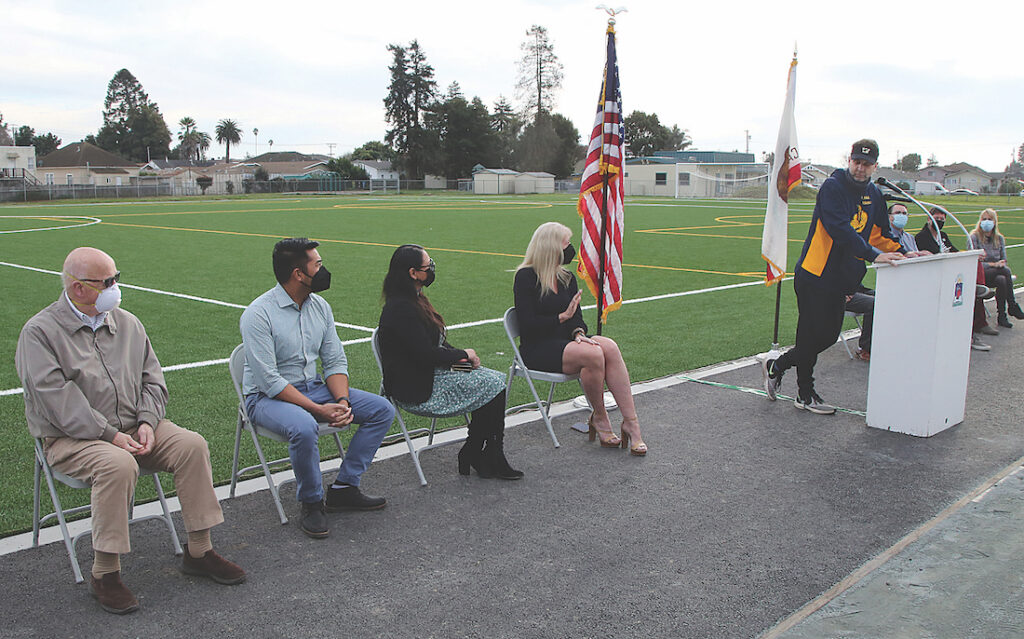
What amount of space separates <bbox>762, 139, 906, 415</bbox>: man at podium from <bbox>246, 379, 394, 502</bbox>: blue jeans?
346 centimetres

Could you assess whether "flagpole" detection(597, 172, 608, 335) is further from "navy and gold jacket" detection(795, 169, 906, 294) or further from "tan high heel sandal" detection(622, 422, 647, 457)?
"navy and gold jacket" detection(795, 169, 906, 294)

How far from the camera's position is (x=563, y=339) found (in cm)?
601

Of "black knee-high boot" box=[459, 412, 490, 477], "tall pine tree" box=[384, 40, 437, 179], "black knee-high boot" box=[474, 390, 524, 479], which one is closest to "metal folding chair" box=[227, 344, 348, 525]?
"black knee-high boot" box=[459, 412, 490, 477]

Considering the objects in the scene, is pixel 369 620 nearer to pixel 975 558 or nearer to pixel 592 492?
pixel 592 492

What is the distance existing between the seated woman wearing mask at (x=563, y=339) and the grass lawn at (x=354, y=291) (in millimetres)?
1289

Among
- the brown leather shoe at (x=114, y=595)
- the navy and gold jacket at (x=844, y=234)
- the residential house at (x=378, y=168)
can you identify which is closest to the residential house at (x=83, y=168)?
the residential house at (x=378, y=168)

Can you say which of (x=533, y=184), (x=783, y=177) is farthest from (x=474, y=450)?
(x=533, y=184)

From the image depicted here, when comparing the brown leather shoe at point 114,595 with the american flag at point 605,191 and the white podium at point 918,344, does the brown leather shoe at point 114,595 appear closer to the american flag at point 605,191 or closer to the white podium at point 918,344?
the american flag at point 605,191

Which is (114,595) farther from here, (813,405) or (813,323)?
(813,405)

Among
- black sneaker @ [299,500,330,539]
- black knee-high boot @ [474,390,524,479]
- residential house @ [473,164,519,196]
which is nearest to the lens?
black sneaker @ [299,500,330,539]

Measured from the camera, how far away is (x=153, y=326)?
1028 cm

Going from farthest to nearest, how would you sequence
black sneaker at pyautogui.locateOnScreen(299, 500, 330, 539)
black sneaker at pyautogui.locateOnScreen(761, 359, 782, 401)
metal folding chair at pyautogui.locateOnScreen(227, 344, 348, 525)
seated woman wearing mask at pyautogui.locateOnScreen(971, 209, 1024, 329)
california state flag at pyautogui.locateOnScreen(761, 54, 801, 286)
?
seated woman wearing mask at pyautogui.locateOnScreen(971, 209, 1024, 329) → california state flag at pyautogui.locateOnScreen(761, 54, 801, 286) → black sneaker at pyautogui.locateOnScreen(761, 359, 782, 401) → metal folding chair at pyautogui.locateOnScreen(227, 344, 348, 525) → black sneaker at pyautogui.locateOnScreen(299, 500, 330, 539)

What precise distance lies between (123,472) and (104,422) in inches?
12.3

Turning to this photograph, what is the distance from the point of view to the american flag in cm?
672
